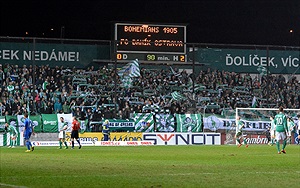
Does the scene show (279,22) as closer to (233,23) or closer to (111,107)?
(233,23)

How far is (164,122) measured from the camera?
4972cm

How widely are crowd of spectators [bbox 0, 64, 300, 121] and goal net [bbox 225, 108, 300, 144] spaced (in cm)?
153

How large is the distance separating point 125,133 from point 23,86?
25.6ft

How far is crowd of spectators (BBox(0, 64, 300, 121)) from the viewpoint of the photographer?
161 ft

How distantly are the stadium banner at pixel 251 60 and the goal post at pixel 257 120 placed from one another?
5381 millimetres

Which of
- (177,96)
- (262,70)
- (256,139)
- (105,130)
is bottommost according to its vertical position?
(256,139)

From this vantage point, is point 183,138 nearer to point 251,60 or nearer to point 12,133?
point 251,60

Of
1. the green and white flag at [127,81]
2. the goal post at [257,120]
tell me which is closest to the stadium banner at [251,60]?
the goal post at [257,120]

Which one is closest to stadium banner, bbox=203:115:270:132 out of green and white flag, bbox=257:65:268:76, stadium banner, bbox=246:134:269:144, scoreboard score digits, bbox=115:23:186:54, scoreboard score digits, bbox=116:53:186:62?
stadium banner, bbox=246:134:269:144

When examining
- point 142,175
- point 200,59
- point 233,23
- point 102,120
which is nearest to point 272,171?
point 142,175

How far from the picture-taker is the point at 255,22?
87.7 metres

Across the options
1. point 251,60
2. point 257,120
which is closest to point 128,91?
point 257,120

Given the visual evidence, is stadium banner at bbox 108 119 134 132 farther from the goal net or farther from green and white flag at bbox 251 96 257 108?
green and white flag at bbox 251 96 257 108

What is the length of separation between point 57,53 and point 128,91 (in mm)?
7037
